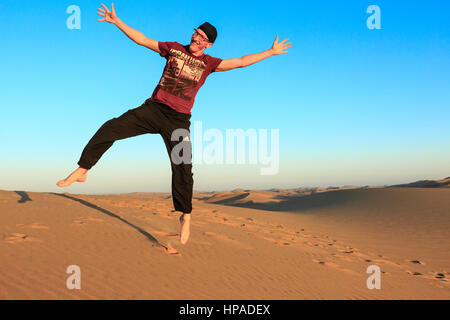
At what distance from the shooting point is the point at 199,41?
163 inches

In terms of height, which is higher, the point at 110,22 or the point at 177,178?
the point at 110,22

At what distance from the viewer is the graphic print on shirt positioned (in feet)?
13.5

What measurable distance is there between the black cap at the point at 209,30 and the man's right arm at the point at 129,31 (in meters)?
0.64

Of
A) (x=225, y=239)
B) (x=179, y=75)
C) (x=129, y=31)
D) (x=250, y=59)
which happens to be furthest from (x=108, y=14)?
(x=225, y=239)

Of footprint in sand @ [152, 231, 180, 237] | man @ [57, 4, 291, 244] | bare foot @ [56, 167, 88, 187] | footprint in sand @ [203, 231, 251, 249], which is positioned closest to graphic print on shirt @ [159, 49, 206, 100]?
man @ [57, 4, 291, 244]

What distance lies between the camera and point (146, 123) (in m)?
4.11

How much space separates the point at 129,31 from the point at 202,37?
903 mm

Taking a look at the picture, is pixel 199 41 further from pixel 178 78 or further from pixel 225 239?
pixel 225 239
